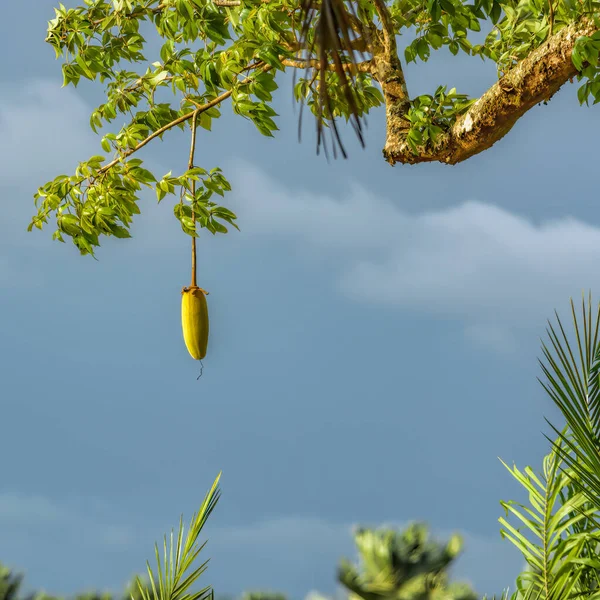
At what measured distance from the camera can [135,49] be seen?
475 centimetres

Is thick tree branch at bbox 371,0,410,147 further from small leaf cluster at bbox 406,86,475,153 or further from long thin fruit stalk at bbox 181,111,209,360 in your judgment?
long thin fruit stalk at bbox 181,111,209,360

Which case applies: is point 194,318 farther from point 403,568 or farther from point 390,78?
point 403,568

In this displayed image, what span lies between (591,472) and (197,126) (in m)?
2.72

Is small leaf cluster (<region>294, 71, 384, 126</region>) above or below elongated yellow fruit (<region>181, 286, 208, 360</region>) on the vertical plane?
above

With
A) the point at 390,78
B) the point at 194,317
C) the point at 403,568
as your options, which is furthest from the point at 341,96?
the point at 403,568

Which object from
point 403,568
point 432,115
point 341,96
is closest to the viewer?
point 403,568

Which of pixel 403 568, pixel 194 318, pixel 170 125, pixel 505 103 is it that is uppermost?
pixel 170 125

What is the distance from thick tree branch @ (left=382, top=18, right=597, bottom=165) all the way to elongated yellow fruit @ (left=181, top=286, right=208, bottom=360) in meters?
1.38

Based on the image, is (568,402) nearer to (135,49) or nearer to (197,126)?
(197,126)

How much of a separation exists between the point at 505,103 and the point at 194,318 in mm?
1785

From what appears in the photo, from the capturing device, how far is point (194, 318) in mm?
3635

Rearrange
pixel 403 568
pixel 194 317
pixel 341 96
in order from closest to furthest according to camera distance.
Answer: pixel 403 568, pixel 194 317, pixel 341 96

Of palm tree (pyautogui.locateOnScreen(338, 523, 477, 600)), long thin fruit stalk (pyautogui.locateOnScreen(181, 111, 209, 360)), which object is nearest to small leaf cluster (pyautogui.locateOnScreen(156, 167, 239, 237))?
long thin fruit stalk (pyautogui.locateOnScreen(181, 111, 209, 360))

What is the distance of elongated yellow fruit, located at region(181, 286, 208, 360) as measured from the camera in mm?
3613
